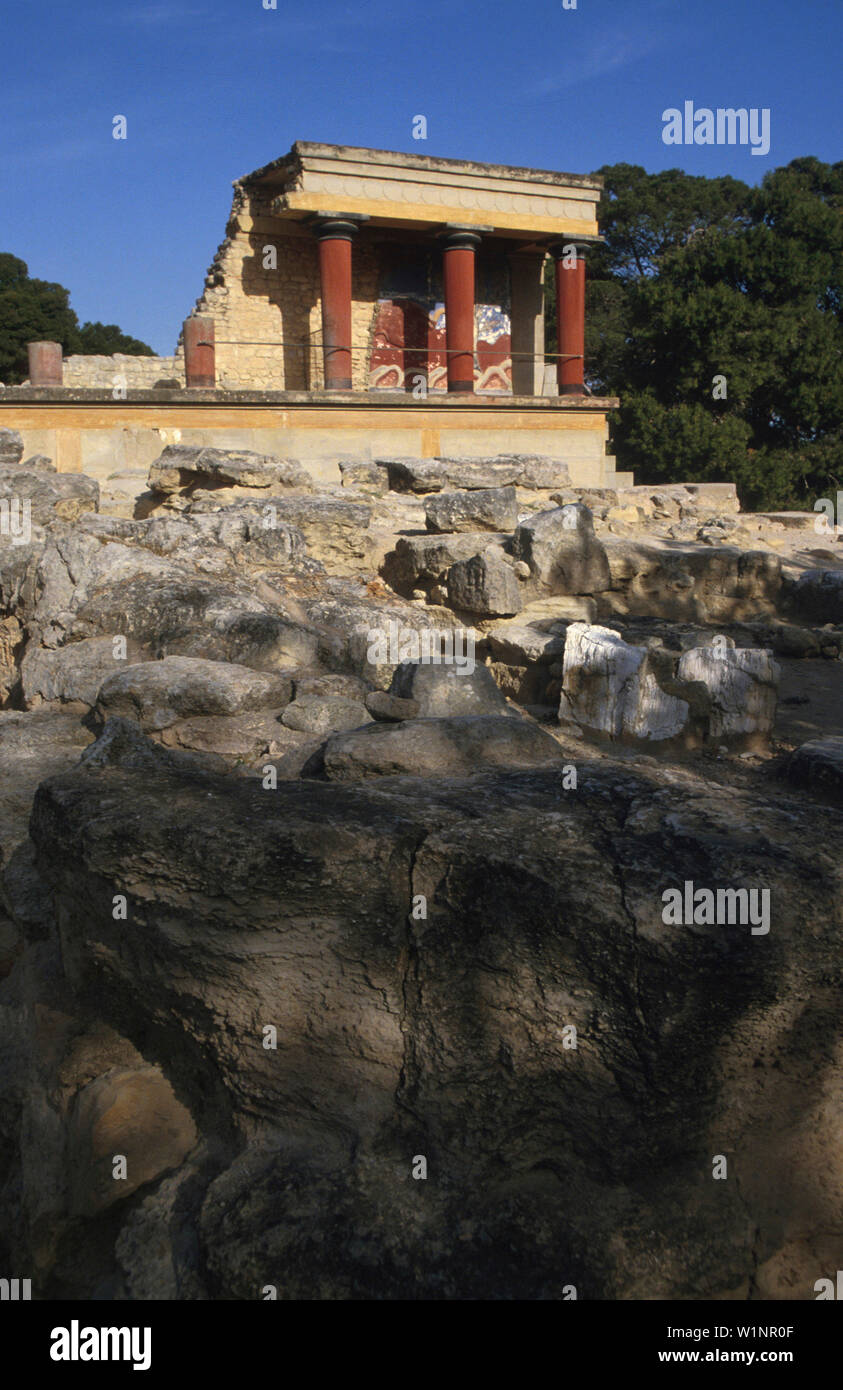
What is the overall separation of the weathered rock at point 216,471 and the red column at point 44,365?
4405 millimetres

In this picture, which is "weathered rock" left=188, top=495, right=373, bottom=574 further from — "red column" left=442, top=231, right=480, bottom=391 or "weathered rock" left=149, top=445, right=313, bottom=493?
"red column" left=442, top=231, right=480, bottom=391

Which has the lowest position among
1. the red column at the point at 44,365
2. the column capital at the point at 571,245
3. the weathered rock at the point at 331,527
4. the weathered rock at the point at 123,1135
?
the weathered rock at the point at 123,1135

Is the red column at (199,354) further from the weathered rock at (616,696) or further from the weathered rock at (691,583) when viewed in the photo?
the weathered rock at (616,696)

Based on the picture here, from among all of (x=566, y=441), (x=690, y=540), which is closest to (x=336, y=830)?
(x=690, y=540)

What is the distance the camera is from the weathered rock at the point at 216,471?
31.2 ft

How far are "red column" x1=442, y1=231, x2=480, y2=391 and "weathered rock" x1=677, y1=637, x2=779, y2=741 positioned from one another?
12930mm

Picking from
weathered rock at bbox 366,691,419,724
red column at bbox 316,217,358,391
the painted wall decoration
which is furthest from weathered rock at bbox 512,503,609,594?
the painted wall decoration

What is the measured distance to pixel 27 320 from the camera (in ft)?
89.8

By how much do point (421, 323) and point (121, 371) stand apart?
5317 mm

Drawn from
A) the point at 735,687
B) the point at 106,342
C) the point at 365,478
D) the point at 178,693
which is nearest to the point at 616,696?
the point at 735,687

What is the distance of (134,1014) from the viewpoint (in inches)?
114

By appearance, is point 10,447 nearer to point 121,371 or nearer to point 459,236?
point 121,371

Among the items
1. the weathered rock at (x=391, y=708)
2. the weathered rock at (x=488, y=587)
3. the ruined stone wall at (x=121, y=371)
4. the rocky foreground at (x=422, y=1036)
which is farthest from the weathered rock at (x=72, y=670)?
the ruined stone wall at (x=121, y=371)

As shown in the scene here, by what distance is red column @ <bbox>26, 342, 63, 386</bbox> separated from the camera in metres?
13.3
